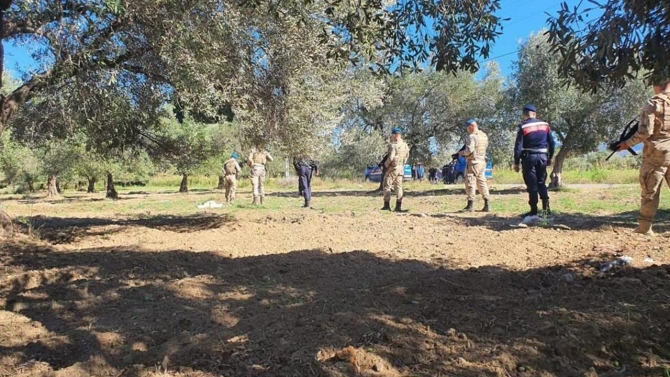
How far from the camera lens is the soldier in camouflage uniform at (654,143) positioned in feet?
17.0

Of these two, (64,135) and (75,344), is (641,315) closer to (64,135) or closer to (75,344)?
(75,344)

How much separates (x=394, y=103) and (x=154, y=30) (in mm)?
17058

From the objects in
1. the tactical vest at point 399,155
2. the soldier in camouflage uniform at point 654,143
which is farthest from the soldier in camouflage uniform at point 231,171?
the soldier in camouflage uniform at point 654,143

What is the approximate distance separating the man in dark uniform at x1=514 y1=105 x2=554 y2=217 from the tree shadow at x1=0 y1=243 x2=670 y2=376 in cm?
314

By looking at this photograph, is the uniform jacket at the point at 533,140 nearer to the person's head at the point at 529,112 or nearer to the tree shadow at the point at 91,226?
the person's head at the point at 529,112

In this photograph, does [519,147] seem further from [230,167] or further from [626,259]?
[230,167]

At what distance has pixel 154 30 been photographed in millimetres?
6648

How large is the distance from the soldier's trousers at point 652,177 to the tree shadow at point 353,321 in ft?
5.40

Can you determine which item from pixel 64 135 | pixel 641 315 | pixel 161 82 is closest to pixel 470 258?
pixel 641 315

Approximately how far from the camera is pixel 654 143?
5250 mm

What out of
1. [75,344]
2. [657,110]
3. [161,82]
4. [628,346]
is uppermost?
[161,82]

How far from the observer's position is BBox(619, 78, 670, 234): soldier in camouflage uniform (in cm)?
518

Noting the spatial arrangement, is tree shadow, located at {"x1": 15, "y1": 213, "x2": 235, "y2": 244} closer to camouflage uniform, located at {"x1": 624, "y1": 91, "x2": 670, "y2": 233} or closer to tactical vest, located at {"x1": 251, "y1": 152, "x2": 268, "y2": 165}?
tactical vest, located at {"x1": 251, "y1": 152, "x2": 268, "y2": 165}

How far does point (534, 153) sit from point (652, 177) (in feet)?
7.16
